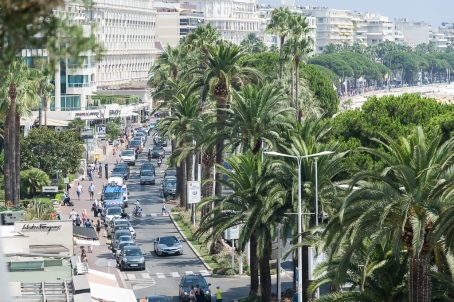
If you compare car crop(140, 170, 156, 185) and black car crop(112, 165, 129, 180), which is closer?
black car crop(112, 165, 129, 180)

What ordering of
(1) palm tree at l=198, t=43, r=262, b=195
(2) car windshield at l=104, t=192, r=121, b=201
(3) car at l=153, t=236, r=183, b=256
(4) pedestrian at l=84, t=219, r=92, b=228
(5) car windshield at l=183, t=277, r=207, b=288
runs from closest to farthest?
(5) car windshield at l=183, t=277, r=207, b=288 < (1) palm tree at l=198, t=43, r=262, b=195 < (3) car at l=153, t=236, r=183, b=256 < (4) pedestrian at l=84, t=219, r=92, b=228 < (2) car windshield at l=104, t=192, r=121, b=201

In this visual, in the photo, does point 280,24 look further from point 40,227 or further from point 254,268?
point 40,227

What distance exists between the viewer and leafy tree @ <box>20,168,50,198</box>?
243 feet

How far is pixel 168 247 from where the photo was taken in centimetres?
5712

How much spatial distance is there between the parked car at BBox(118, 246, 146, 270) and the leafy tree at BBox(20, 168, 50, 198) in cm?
2234


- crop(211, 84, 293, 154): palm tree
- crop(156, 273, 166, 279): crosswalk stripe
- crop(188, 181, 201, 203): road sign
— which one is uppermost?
crop(211, 84, 293, 154): palm tree

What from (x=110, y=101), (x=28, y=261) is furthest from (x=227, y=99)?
(x=110, y=101)

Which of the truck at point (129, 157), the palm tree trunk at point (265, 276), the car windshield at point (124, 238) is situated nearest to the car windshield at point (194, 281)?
the palm tree trunk at point (265, 276)

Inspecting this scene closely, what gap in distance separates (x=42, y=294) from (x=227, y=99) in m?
27.3

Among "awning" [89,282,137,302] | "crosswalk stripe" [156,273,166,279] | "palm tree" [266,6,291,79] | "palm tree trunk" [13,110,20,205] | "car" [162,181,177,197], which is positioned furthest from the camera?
"palm tree" [266,6,291,79]

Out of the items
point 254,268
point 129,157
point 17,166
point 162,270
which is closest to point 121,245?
point 162,270

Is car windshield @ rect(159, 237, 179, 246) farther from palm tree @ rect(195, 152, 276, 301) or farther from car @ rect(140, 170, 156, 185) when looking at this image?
car @ rect(140, 170, 156, 185)

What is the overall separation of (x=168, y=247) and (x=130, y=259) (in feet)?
15.7

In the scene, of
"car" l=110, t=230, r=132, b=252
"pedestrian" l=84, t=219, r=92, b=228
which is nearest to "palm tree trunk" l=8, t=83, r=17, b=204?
"pedestrian" l=84, t=219, r=92, b=228
